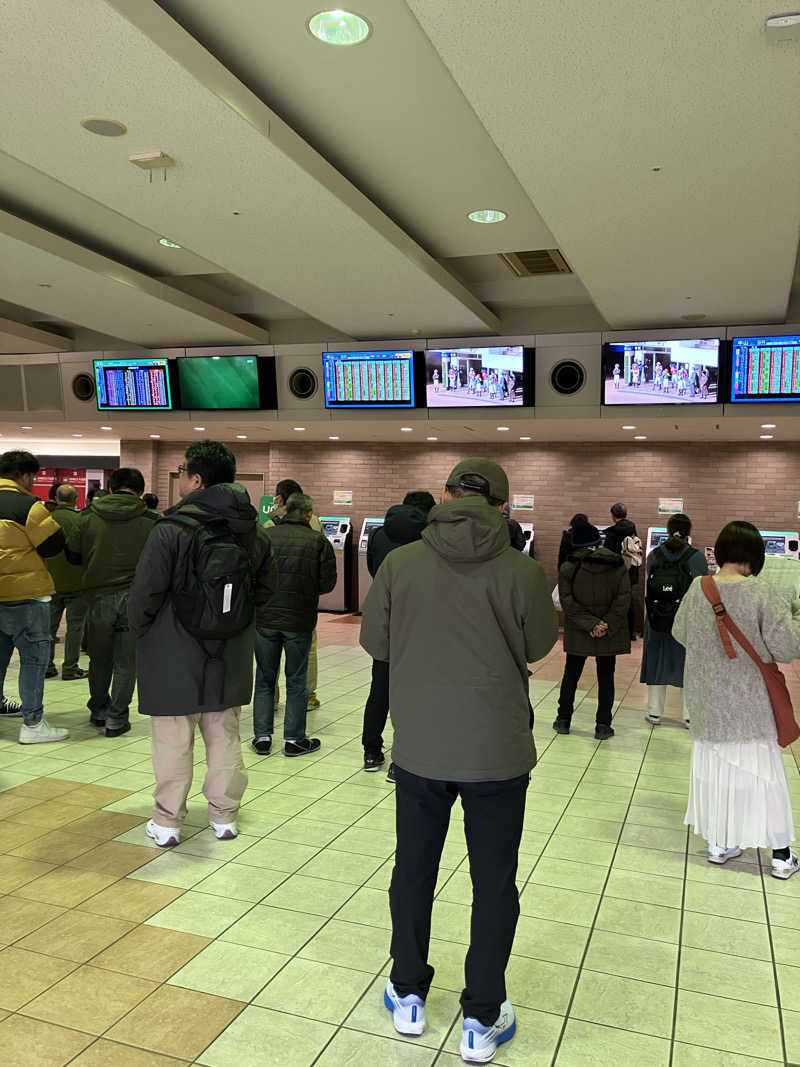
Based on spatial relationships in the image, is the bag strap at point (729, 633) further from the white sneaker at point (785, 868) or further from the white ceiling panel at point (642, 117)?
the white ceiling panel at point (642, 117)

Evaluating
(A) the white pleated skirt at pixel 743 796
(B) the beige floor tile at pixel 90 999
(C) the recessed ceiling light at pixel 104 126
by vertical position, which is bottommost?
(B) the beige floor tile at pixel 90 999

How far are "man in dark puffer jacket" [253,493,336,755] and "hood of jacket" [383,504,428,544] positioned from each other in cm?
60

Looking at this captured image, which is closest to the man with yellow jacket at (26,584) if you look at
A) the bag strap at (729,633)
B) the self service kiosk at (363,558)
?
the bag strap at (729,633)

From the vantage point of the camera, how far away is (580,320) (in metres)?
8.32

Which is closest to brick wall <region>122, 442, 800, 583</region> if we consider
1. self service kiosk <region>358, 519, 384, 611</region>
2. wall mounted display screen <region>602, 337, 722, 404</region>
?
self service kiosk <region>358, 519, 384, 611</region>

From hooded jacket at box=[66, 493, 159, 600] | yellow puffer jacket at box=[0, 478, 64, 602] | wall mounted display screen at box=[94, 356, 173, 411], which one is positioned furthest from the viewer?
wall mounted display screen at box=[94, 356, 173, 411]

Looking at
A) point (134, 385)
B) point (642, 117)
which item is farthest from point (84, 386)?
point (642, 117)

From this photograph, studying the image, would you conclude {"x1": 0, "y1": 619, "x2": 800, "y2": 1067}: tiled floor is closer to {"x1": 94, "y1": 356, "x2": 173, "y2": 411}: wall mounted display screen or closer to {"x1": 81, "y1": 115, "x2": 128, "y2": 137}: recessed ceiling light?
{"x1": 81, "y1": 115, "x2": 128, "y2": 137}: recessed ceiling light

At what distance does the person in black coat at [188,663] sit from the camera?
349 cm

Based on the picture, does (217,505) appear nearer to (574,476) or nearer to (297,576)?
(297,576)

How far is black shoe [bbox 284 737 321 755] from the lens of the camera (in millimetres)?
5078

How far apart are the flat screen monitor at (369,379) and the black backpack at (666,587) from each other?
345 cm

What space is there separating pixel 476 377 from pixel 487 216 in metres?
2.81

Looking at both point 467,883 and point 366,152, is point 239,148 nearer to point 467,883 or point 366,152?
point 366,152
